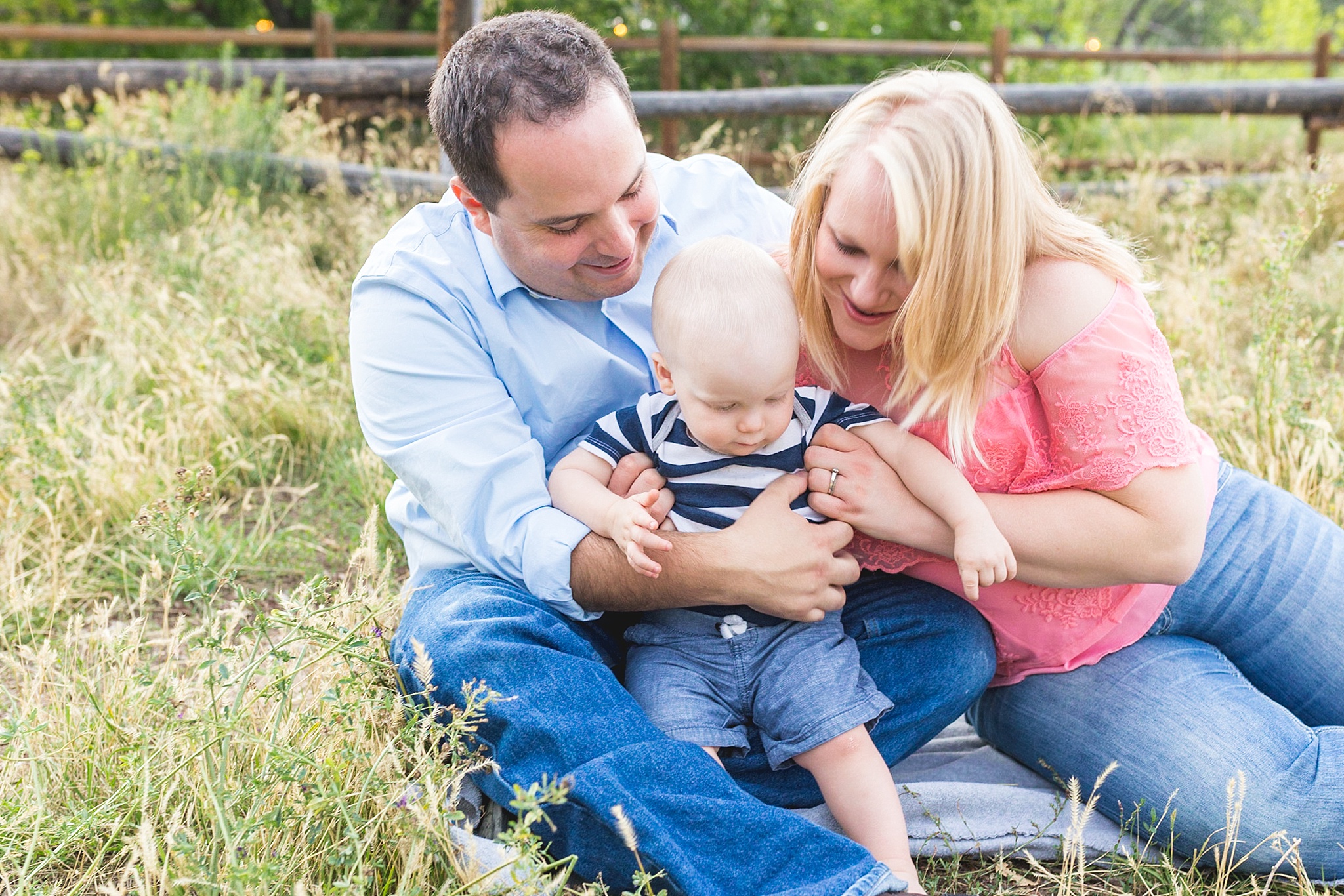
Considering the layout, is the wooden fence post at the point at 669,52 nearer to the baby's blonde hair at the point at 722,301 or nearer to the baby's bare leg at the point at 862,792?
the baby's blonde hair at the point at 722,301

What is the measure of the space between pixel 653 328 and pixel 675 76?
27.7 feet

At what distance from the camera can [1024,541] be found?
2.26 meters

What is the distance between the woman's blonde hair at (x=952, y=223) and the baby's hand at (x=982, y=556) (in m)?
0.18

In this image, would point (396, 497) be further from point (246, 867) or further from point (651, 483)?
point (246, 867)

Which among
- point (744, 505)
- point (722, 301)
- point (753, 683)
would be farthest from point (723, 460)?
point (753, 683)

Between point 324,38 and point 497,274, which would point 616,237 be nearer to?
point 497,274

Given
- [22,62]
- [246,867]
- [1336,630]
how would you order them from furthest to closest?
1. [22,62]
2. [1336,630]
3. [246,867]

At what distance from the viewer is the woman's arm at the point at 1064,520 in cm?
223

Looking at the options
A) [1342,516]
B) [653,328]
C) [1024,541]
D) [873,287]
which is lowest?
[1342,516]

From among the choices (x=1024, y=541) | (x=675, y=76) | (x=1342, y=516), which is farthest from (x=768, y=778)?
(x=675, y=76)

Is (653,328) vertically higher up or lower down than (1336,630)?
higher up

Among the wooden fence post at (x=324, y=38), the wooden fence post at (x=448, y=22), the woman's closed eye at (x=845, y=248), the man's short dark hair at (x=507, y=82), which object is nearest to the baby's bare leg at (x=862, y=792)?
the woman's closed eye at (x=845, y=248)

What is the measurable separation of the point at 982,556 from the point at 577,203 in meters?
1.18

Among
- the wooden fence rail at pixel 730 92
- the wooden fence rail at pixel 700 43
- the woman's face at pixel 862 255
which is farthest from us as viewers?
the wooden fence rail at pixel 700 43
